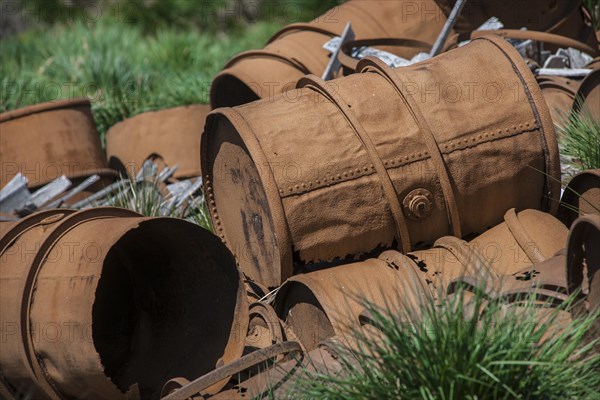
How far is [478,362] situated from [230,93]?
3.65m

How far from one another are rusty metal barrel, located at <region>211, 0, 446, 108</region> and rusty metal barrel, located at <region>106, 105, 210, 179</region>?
Result: 1.55ft

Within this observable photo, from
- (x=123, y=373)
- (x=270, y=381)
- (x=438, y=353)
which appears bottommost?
(x=123, y=373)

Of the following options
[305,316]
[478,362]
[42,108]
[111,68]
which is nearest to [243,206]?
[305,316]

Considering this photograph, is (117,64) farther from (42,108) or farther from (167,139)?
(42,108)

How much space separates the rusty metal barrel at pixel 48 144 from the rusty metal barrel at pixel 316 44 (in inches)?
40.4

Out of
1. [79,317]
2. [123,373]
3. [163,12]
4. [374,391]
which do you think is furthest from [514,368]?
[163,12]

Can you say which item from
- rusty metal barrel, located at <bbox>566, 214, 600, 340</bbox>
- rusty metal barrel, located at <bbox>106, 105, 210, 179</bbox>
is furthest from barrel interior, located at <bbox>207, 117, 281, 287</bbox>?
rusty metal barrel, located at <bbox>106, 105, 210, 179</bbox>

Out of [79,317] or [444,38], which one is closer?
[79,317]

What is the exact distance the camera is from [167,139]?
6.43 meters

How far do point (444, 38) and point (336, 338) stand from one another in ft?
8.30

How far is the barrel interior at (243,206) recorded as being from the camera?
409cm

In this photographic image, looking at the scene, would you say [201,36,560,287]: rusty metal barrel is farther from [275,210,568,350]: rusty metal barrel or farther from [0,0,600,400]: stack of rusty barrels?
[275,210,568,350]: rusty metal barrel

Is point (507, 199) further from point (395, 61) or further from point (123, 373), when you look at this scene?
point (123, 373)

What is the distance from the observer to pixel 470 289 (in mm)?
3379
